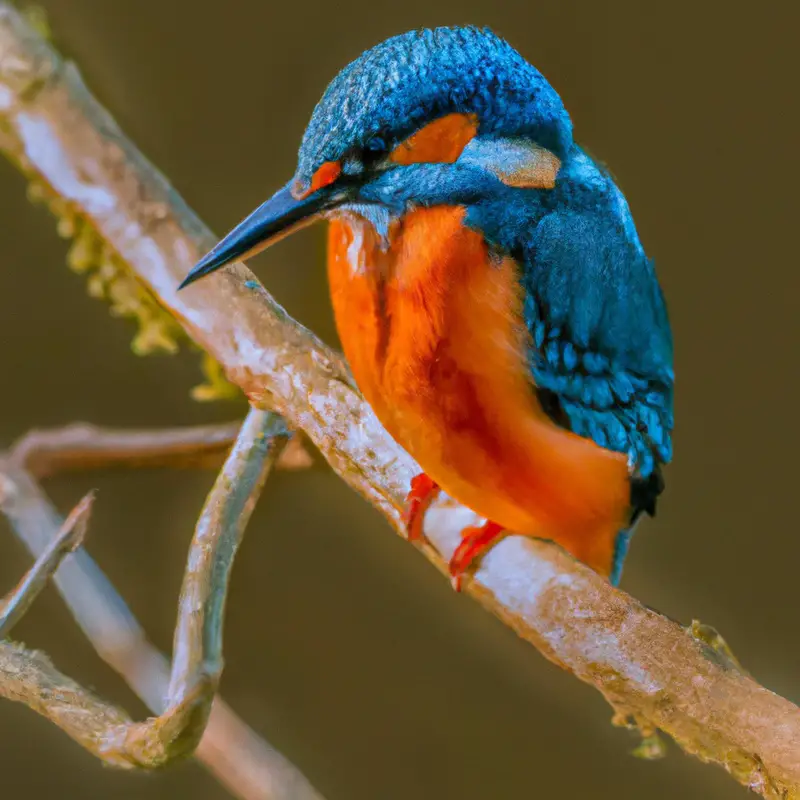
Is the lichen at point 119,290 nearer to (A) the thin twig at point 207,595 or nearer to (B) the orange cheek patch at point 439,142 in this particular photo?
(A) the thin twig at point 207,595

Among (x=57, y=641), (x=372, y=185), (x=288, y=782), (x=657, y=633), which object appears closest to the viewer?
(x=372, y=185)

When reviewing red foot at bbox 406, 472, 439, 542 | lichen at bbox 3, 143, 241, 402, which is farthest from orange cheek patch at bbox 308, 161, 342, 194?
lichen at bbox 3, 143, 241, 402

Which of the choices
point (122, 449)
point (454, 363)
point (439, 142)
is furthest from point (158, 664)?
point (439, 142)

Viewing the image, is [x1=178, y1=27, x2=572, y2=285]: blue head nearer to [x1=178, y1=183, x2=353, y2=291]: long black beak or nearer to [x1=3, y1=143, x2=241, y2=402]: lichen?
[x1=178, y1=183, x2=353, y2=291]: long black beak

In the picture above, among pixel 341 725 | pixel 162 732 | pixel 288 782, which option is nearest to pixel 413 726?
pixel 341 725

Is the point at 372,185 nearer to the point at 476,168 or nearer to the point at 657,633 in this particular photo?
the point at 476,168

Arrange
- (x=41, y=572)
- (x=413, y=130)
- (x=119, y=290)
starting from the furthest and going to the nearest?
(x=119, y=290)
(x=41, y=572)
(x=413, y=130)

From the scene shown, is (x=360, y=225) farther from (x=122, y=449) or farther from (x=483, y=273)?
(x=122, y=449)
